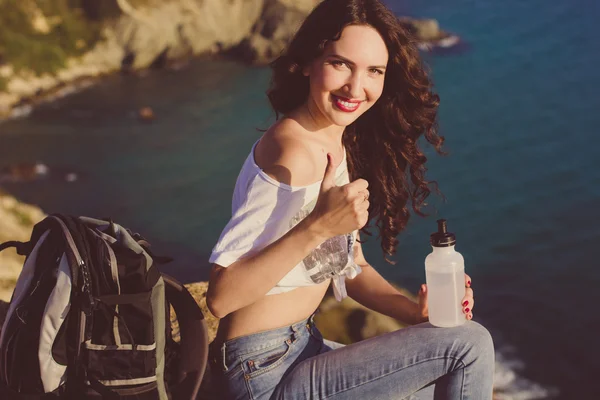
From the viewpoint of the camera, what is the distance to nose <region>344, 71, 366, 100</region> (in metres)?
2.85

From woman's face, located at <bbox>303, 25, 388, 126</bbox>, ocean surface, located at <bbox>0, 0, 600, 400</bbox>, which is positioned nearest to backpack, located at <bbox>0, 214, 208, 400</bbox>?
woman's face, located at <bbox>303, 25, 388, 126</bbox>

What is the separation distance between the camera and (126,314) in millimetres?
2555

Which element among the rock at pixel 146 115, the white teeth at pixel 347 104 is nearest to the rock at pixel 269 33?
the rock at pixel 146 115

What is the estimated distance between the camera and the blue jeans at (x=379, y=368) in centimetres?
269

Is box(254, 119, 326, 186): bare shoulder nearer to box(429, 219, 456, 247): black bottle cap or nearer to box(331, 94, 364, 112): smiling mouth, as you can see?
box(331, 94, 364, 112): smiling mouth

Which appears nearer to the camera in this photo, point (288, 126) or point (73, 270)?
point (73, 270)

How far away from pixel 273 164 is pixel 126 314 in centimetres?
73

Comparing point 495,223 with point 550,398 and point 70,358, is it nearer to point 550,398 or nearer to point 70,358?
point 550,398

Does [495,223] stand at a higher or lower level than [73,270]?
lower

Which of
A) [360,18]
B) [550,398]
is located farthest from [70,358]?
[550,398]

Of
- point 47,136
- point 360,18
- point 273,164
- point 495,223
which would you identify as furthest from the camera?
point 47,136

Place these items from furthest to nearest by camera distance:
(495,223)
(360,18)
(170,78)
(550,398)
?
1. (170,78)
2. (495,223)
3. (550,398)
4. (360,18)

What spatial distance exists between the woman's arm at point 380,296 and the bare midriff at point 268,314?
485 millimetres

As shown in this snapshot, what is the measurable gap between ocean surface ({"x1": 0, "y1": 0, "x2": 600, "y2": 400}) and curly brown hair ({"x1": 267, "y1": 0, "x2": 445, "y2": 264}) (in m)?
5.69
